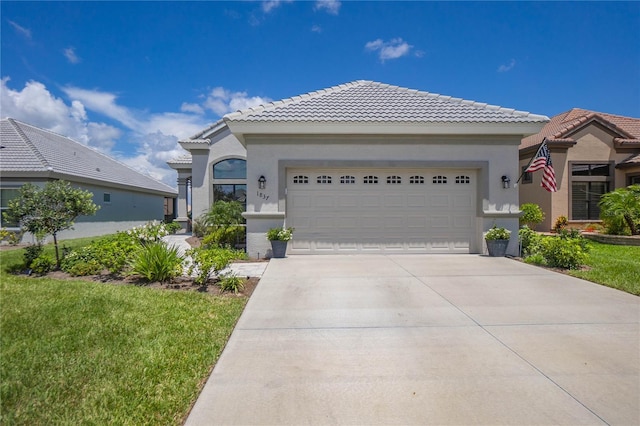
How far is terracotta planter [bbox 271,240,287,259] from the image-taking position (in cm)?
884

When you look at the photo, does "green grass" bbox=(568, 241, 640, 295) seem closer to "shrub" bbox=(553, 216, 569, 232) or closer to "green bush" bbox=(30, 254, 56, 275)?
"shrub" bbox=(553, 216, 569, 232)

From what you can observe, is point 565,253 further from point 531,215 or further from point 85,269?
point 85,269

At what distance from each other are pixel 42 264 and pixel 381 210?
8.52 m

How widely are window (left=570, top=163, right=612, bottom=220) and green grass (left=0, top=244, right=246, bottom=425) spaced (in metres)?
17.0

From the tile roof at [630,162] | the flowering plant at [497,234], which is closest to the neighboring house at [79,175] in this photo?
the flowering plant at [497,234]

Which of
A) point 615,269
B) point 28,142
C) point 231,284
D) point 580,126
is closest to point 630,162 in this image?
point 580,126

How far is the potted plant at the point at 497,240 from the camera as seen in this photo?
8.90 metres

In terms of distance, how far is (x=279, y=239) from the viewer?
28.8 ft

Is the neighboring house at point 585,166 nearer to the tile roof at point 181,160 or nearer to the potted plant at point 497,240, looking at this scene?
the potted plant at point 497,240

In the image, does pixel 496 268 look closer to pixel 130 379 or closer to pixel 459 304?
pixel 459 304

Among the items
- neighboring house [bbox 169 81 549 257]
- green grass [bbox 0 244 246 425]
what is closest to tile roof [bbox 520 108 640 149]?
neighboring house [bbox 169 81 549 257]

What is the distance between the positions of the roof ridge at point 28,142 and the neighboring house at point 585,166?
70.1ft

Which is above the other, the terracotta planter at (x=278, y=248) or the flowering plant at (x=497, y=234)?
the flowering plant at (x=497, y=234)

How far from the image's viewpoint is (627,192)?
1223 centimetres
